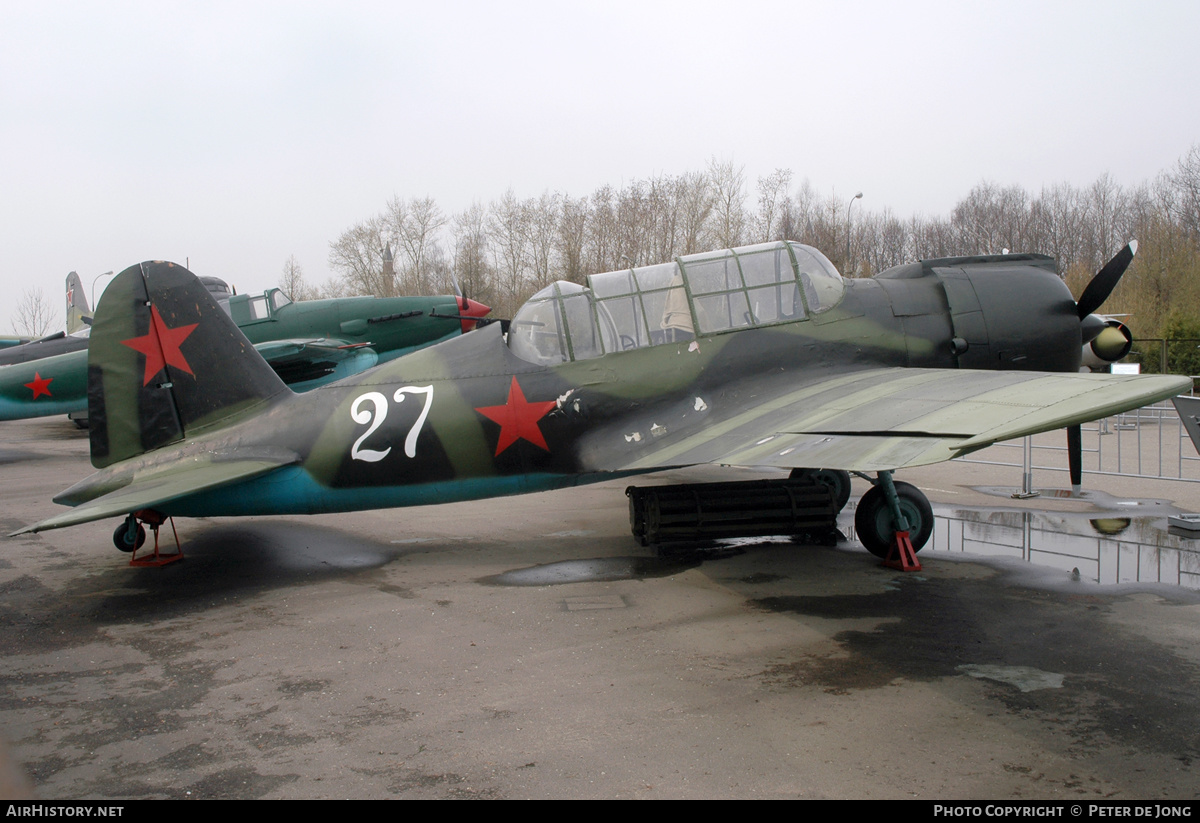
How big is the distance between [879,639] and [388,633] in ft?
11.4

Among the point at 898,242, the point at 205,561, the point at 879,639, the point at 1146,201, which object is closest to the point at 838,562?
the point at 879,639

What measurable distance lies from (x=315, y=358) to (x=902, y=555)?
13.7 metres

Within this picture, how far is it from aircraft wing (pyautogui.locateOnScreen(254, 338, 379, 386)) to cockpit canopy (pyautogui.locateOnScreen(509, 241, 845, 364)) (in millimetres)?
10264

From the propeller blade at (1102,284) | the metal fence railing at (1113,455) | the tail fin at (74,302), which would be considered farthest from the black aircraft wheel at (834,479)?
the tail fin at (74,302)

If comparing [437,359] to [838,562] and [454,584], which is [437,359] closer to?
[454,584]

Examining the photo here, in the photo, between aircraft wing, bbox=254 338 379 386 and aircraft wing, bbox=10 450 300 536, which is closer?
aircraft wing, bbox=10 450 300 536

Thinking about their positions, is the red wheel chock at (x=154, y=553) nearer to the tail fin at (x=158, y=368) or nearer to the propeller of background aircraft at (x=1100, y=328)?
the tail fin at (x=158, y=368)

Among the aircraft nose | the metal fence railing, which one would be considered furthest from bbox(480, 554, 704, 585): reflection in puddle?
the aircraft nose

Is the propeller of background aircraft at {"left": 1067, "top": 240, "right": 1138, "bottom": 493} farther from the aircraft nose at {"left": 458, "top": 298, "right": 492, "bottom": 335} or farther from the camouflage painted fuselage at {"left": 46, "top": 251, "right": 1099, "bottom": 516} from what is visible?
the aircraft nose at {"left": 458, "top": 298, "right": 492, "bottom": 335}

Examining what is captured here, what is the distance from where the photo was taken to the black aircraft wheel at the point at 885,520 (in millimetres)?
7160

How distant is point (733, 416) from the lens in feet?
23.5

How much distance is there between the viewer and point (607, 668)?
4875 mm

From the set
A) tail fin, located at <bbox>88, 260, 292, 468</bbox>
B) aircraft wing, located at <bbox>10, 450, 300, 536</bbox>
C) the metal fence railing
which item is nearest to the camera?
aircraft wing, located at <bbox>10, 450, 300, 536</bbox>

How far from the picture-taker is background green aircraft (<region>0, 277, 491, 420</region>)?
55.7ft
